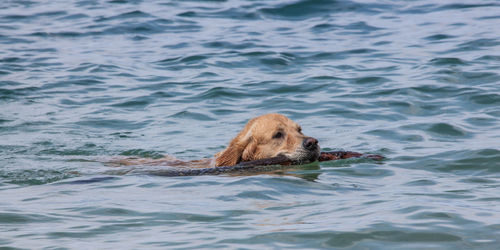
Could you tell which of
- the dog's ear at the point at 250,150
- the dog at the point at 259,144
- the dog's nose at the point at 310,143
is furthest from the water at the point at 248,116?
the dog's ear at the point at 250,150

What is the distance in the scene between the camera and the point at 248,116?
1262cm

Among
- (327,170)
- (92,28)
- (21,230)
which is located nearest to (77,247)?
(21,230)

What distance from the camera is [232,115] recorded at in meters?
12.9

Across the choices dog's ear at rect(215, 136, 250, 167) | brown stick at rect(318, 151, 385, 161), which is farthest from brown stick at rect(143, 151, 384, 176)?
dog's ear at rect(215, 136, 250, 167)

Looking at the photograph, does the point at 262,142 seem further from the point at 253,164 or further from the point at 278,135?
the point at 253,164

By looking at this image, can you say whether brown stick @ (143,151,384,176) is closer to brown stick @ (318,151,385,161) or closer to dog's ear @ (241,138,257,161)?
brown stick @ (318,151,385,161)

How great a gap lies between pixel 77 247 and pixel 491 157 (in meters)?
5.23

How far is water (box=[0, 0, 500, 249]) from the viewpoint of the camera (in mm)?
6414

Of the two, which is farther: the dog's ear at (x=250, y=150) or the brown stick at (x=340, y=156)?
the dog's ear at (x=250, y=150)

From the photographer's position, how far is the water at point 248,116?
21.0 ft

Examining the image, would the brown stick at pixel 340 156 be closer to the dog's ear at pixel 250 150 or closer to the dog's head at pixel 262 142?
the dog's head at pixel 262 142

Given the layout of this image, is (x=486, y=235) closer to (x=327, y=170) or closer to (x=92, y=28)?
(x=327, y=170)

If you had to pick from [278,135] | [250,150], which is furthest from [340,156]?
[250,150]

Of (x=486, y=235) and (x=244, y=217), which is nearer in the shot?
(x=486, y=235)
